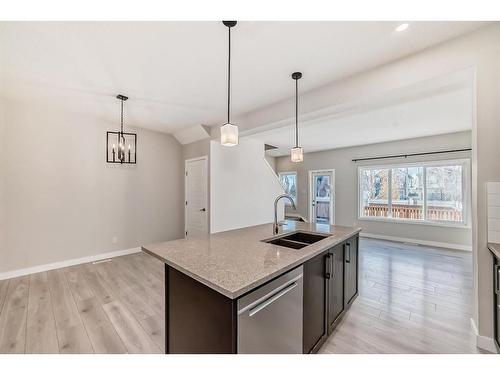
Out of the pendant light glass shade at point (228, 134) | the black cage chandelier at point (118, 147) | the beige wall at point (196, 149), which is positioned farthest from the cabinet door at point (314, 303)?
the black cage chandelier at point (118, 147)

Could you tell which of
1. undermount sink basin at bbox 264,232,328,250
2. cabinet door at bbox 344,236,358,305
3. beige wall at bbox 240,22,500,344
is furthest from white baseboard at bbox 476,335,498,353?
undermount sink basin at bbox 264,232,328,250

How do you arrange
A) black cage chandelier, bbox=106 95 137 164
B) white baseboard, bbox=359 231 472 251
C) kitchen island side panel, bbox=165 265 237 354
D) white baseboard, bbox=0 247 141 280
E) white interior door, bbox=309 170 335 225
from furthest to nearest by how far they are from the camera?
1. white interior door, bbox=309 170 335 225
2. white baseboard, bbox=359 231 472 251
3. black cage chandelier, bbox=106 95 137 164
4. white baseboard, bbox=0 247 141 280
5. kitchen island side panel, bbox=165 265 237 354

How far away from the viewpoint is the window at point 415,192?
4.81 meters

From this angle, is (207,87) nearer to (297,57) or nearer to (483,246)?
(297,57)

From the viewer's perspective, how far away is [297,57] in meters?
2.16

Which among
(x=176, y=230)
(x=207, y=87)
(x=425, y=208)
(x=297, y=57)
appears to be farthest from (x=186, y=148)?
(x=425, y=208)

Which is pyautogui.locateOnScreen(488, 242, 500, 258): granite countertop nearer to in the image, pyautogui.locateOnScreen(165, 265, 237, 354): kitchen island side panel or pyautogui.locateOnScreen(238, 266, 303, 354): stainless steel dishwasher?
pyautogui.locateOnScreen(238, 266, 303, 354): stainless steel dishwasher

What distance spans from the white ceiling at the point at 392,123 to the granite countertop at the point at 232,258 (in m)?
2.37

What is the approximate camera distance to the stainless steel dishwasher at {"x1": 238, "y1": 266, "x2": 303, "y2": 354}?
1.07 m

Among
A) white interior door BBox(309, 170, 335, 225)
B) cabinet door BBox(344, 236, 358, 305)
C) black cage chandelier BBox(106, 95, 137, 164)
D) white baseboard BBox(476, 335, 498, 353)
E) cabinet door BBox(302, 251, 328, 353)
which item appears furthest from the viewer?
white interior door BBox(309, 170, 335, 225)

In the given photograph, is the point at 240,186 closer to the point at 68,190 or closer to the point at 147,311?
the point at 147,311

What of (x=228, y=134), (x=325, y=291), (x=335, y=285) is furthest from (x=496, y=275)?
(x=228, y=134)

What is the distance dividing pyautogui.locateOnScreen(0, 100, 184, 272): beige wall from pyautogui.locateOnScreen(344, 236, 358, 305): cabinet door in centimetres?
397
